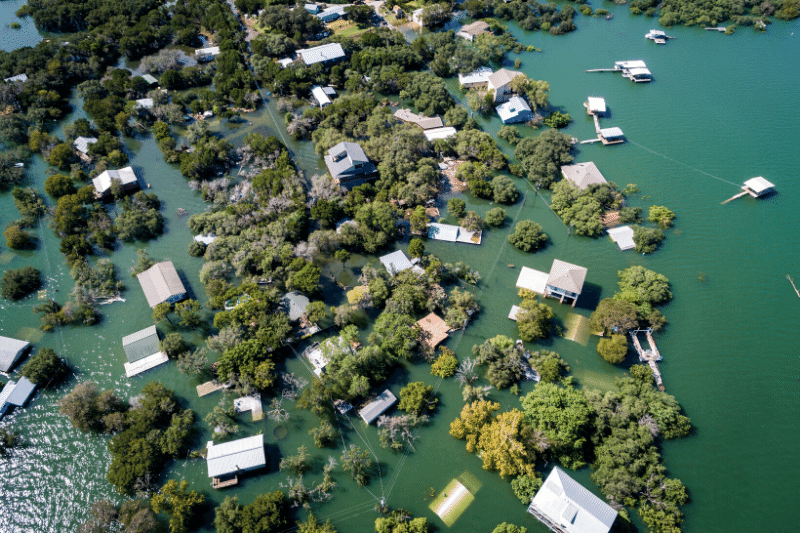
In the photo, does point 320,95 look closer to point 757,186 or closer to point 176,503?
point 176,503

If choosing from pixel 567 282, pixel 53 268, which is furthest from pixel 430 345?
pixel 53 268

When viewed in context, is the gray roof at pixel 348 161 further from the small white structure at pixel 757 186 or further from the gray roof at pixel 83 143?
the small white structure at pixel 757 186

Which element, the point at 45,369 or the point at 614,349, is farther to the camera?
the point at 614,349

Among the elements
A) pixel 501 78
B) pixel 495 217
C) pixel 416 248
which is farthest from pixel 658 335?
pixel 501 78

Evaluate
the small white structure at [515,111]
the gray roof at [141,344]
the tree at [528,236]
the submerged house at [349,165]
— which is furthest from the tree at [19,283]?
the small white structure at [515,111]

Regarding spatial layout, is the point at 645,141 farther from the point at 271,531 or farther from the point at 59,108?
the point at 59,108

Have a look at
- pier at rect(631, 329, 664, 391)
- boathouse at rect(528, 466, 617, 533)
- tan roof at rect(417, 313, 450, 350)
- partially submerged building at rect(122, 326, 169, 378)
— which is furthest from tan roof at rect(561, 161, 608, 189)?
partially submerged building at rect(122, 326, 169, 378)
